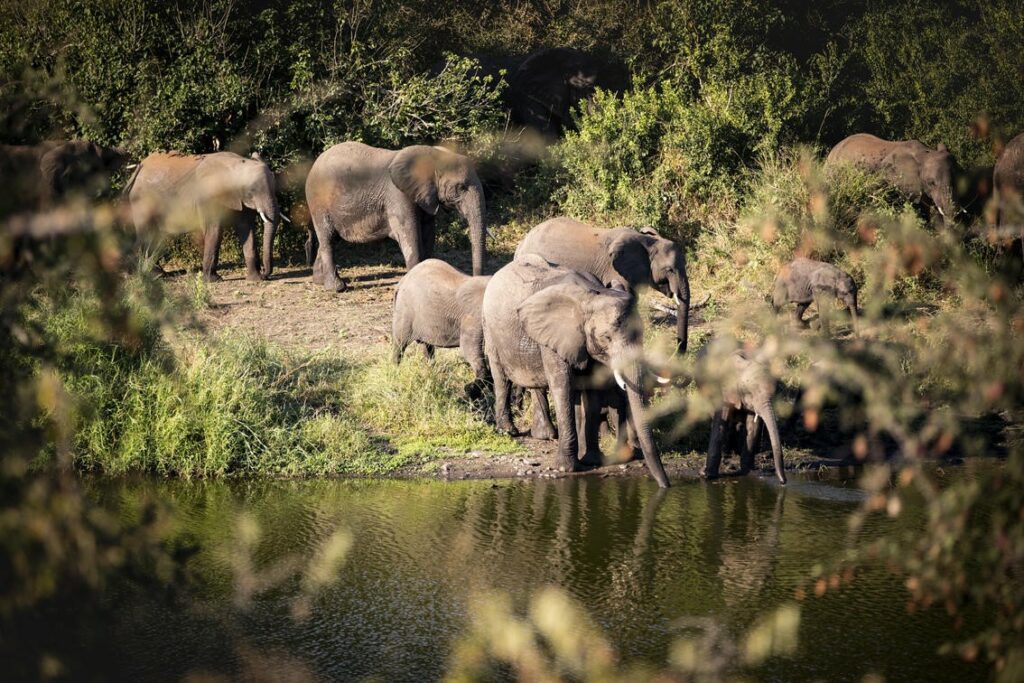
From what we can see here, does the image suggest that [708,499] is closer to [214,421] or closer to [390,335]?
[214,421]

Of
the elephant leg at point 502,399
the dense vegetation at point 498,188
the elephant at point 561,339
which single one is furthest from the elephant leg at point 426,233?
the elephant leg at point 502,399

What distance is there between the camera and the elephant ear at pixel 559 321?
8625mm

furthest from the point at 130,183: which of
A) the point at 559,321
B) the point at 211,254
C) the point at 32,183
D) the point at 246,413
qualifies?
the point at 32,183

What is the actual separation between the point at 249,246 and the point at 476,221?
2.69 m

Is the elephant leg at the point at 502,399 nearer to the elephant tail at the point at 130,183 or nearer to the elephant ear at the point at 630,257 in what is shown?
the elephant ear at the point at 630,257

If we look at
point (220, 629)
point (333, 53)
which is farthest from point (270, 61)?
point (220, 629)

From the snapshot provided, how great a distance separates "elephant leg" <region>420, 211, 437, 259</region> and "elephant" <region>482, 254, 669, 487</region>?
177 inches

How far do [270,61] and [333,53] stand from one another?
0.83 m

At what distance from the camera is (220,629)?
6.23m

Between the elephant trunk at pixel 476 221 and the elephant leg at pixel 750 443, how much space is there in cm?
517

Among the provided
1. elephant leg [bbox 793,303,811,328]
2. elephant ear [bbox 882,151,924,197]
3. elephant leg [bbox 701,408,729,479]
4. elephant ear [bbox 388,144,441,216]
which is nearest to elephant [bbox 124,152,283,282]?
elephant ear [bbox 388,144,441,216]

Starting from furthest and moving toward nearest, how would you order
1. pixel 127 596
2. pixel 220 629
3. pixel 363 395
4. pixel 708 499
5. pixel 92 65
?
pixel 92 65, pixel 363 395, pixel 708 499, pixel 127 596, pixel 220 629

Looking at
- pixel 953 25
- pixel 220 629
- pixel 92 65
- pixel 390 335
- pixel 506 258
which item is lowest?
pixel 220 629

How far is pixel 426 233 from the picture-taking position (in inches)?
563
